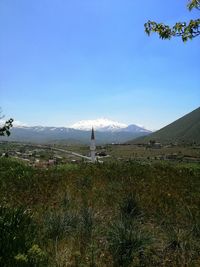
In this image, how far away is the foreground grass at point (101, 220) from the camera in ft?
20.5

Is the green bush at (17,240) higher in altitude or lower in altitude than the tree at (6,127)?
lower

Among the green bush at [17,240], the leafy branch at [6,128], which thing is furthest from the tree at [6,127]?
the green bush at [17,240]

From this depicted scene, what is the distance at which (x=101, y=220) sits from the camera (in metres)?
8.74

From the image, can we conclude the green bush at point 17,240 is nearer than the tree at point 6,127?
Yes

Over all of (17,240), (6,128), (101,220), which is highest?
(6,128)

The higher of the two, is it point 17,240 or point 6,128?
point 6,128

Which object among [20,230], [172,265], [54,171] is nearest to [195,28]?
[172,265]

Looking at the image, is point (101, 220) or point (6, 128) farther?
point (101, 220)

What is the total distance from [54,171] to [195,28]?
37.1ft

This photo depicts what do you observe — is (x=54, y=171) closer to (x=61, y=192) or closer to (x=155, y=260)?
(x=61, y=192)

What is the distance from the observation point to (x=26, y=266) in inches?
199

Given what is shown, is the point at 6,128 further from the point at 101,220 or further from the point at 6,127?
the point at 101,220

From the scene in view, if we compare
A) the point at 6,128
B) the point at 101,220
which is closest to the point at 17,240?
the point at 6,128

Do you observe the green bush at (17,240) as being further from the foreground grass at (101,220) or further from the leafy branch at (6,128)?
the leafy branch at (6,128)
